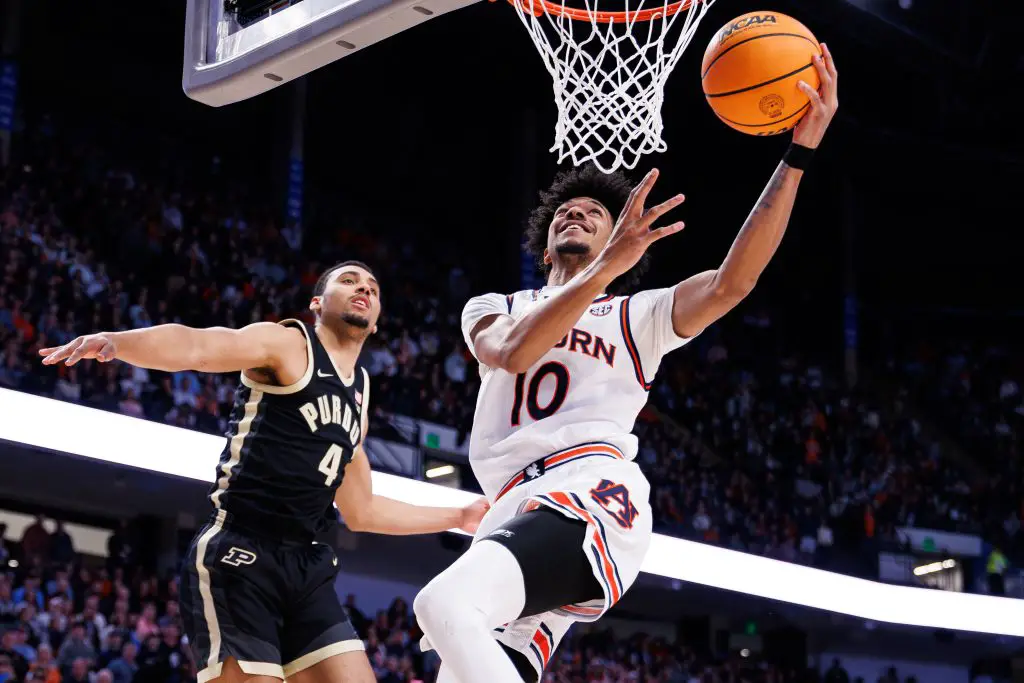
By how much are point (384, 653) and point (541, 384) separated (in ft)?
29.9

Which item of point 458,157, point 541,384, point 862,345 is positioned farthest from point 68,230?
point 862,345

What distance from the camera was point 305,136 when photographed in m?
19.3

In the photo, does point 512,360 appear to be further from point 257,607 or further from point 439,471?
point 439,471

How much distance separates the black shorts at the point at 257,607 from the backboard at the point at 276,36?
1.85 metres

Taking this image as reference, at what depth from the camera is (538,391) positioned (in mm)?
3680

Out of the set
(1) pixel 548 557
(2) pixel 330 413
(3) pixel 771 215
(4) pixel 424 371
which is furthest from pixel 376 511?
(4) pixel 424 371

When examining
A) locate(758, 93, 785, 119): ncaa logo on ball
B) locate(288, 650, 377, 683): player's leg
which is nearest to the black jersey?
locate(288, 650, 377, 683): player's leg

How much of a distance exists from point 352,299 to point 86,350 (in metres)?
1.29

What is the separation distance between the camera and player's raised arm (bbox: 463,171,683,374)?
3.32 m

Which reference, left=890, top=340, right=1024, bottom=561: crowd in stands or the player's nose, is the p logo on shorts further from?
left=890, top=340, right=1024, bottom=561: crowd in stands

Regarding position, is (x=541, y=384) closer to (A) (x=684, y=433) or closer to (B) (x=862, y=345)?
(A) (x=684, y=433)

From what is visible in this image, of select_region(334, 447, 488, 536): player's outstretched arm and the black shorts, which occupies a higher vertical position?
select_region(334, 447, 488, 536): player's outstretched arm

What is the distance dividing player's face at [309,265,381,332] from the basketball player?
2.89 feet

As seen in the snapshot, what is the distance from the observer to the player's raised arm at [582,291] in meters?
3.32
